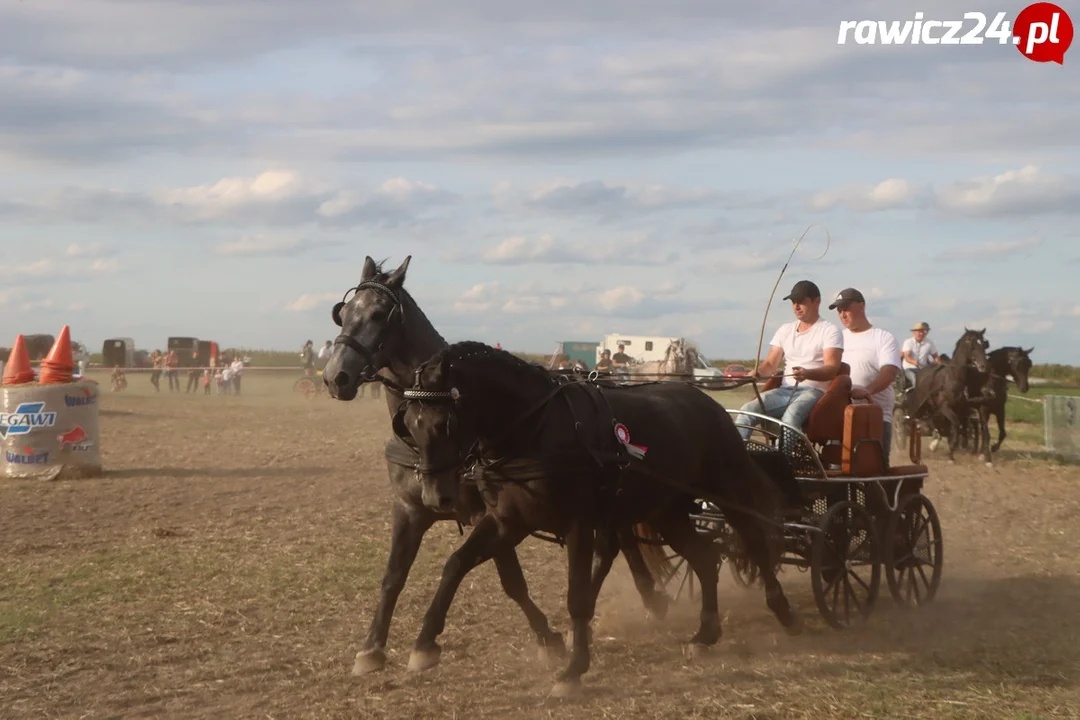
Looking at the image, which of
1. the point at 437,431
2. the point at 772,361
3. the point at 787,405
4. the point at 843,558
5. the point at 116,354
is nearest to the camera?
the point at 437,431

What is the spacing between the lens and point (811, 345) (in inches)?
297

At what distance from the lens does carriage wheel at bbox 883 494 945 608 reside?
7.47 meters

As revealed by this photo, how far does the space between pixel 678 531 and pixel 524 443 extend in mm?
1722

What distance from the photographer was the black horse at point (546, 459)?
17.1 ft

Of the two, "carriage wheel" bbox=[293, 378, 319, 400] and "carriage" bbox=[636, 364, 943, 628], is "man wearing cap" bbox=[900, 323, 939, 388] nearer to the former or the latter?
"carriage" bbox=[636, 364, 943, 628]

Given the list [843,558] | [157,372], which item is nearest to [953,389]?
[843,558]

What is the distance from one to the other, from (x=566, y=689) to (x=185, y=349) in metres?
58.7

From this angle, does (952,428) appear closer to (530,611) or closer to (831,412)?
(831,412)

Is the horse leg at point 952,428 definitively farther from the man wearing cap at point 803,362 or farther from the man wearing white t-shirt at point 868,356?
the man wearing cap at point 803,362

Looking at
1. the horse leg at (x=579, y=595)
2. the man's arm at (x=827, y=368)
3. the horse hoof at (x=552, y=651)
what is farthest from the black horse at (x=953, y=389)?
the horse leg at (x=579, y=595)

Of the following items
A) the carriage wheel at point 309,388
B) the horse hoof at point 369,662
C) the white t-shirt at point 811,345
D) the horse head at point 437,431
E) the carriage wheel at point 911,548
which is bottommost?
the horse hoof at point 369,662

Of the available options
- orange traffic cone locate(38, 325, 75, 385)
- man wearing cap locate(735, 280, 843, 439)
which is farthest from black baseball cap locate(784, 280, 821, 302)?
orange traffic cone locate(38, 325, 75, 385)

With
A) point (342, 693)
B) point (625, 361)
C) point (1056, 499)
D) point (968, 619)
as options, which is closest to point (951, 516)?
point (1056, 499)

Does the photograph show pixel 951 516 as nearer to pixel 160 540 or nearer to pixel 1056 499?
pixel 1056 499
